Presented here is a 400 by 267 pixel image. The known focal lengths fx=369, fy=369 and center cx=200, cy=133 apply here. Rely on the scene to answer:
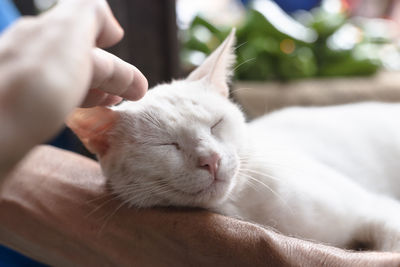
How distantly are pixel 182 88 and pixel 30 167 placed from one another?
0.42 m

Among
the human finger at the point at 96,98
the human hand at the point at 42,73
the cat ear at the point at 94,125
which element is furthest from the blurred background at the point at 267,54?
the human hand at the point at 42,73

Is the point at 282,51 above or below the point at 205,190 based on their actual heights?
below

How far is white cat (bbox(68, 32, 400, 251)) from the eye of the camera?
28.9 inches

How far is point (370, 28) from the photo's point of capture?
93.0 inches

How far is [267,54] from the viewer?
1867mm

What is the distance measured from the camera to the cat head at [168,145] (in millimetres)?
721

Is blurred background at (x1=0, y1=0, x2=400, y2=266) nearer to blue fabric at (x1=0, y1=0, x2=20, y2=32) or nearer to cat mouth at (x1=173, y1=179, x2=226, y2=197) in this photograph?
blue fabric at (x1=0, y1=0, x2=20, y2=32)

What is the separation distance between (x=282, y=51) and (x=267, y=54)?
0.08m

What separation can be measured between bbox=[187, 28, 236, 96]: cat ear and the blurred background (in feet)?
2.24

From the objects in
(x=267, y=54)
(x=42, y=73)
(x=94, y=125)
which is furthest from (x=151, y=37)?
(x=42, y=73)

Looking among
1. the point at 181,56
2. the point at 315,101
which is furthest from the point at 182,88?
the point at 315,101

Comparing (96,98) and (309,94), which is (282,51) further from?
(96,98)

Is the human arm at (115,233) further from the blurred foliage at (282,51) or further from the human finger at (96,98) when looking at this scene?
the blurred foliage at (282,51)

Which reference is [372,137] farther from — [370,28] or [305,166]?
[370,28]
